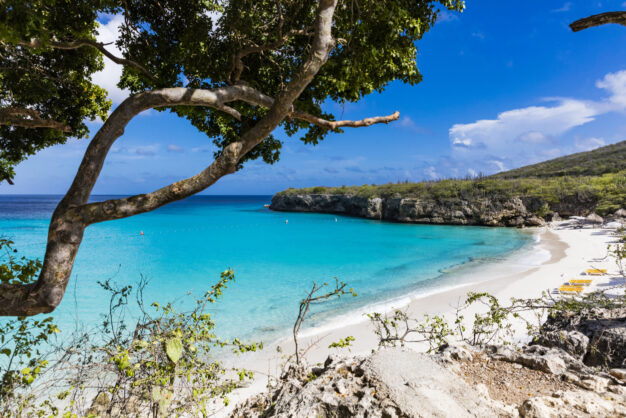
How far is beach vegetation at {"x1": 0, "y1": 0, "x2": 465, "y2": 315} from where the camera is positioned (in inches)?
99.7

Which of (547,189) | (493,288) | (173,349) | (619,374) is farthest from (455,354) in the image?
(547,189)

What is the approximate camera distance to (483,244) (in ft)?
79.9

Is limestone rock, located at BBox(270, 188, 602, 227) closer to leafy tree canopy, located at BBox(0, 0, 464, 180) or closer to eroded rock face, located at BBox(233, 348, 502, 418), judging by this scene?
leafy tree canopy, located at BBox(0, 0, 464, 180)

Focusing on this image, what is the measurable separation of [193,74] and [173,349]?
4.29 meters

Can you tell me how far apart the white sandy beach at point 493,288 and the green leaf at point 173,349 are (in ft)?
3.58

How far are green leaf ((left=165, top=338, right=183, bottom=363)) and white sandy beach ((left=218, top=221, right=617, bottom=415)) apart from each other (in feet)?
3.58

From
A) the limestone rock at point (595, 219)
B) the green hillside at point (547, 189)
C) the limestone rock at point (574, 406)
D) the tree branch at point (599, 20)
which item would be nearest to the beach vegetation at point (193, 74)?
the tree branch at point (599, 20)

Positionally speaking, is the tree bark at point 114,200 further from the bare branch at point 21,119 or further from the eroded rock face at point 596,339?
the eroded rock face at point 596,339

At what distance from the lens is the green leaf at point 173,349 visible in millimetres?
2568

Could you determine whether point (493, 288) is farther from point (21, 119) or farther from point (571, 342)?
point (21, 119)

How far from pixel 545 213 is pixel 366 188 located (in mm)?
27127

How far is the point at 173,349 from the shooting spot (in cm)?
264

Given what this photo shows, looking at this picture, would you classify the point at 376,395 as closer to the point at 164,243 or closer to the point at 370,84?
the point at 370,84

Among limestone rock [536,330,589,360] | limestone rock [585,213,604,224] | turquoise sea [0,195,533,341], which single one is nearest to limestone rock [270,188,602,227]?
limestone rock [585,213,604,224]
